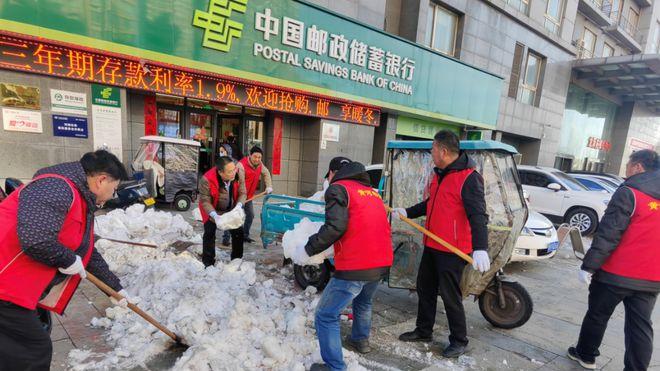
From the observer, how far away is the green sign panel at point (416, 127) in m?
13.4

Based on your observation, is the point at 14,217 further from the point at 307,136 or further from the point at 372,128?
the point at 372,128

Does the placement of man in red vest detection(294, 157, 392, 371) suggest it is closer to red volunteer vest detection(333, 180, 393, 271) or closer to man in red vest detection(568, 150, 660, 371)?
red volunteer vest detection(333, 180, 393, 271)

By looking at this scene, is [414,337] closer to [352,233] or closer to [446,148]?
[352,233]

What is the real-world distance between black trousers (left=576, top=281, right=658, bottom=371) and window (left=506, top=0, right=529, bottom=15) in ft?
53.8

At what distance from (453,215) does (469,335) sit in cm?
152

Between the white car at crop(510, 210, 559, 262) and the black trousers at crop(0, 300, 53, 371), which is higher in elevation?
the black trousers at crop(0, 300, 53, 371)

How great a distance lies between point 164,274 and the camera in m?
4.12

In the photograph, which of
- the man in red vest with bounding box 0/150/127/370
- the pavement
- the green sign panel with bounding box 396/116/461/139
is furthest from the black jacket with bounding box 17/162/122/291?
the green sign panel with bounding box 396/116/461/139

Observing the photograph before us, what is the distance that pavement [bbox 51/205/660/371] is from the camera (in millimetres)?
3166

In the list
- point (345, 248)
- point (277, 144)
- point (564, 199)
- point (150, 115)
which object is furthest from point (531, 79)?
point (345, 248)

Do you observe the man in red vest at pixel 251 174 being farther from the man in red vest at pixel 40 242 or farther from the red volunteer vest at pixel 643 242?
the red volunteer vest at pixel 643 242

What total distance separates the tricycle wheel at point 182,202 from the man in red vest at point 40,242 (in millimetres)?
6108

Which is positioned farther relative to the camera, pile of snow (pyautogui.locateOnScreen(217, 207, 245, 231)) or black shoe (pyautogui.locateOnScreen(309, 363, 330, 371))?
pile of snow (pyautogui.locateOnScreen(217, 207, 245, 231))

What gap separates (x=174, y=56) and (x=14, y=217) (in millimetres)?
7020
